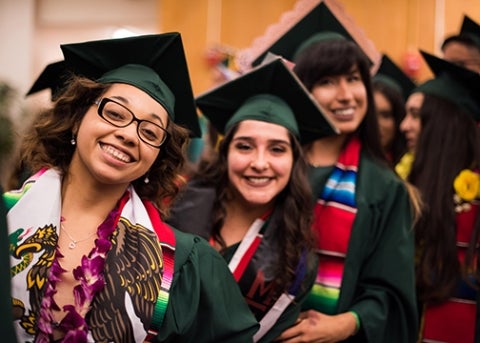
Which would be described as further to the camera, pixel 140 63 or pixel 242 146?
pixel 242 146

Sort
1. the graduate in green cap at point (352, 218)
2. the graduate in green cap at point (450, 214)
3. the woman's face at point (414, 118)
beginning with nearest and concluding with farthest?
the graduate in green cap at point (352, 218), the graduate in green cap at point (450, 214), the woman's face at point (414, 118)

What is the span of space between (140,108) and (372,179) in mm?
1205

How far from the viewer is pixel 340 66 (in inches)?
107

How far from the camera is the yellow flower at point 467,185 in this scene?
2.87 metres

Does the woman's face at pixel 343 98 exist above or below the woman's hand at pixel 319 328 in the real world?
above

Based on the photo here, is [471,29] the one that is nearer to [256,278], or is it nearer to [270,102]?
[270,102]

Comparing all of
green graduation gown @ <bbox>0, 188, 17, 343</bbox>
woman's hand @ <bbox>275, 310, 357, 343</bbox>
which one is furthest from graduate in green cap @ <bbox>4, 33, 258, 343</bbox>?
green graduation gown @ <bbox>0, 188, 17, 343</bbox>

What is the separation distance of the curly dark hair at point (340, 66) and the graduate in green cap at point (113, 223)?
0.84 metres

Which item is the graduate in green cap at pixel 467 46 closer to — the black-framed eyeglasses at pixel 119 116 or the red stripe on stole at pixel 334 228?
the red stripe on stole at pixel 334 228

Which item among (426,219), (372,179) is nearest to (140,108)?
(372,179)

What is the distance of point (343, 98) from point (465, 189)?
2.39 ft

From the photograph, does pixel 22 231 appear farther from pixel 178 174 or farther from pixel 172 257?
pixel 178 174

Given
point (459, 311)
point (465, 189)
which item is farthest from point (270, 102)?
point (459, 311)

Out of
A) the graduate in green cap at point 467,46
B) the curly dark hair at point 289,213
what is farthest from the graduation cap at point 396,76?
the curly dark hair at point 289,213
